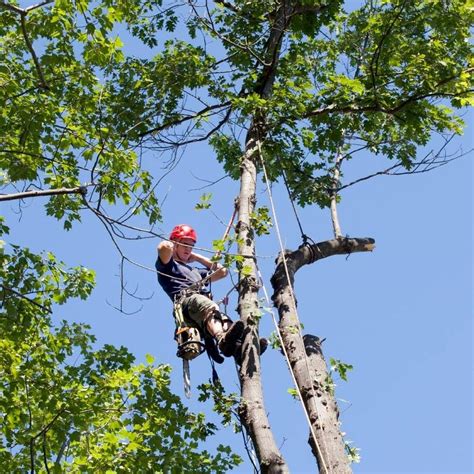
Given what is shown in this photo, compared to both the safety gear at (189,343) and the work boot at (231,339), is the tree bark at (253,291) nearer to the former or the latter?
the work boot at (231,339)

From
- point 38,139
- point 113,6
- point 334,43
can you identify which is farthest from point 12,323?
point 334,43

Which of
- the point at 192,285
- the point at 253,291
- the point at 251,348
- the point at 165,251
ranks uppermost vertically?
the point at 165,251

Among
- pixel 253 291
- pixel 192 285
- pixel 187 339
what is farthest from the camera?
pixel 192 285

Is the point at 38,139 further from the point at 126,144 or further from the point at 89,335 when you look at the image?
the point at 89,335

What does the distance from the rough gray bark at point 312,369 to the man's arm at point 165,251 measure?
3.60 ft

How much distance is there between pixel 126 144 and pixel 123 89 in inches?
36.7

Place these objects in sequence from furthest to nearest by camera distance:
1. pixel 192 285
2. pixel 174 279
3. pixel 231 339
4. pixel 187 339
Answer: pixel 174 279, pixel 192 285, pixel 187 339, pixel 231 339

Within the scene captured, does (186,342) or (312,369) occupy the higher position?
(186,342)

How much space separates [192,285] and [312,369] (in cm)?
157

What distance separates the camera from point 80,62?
7754 mm

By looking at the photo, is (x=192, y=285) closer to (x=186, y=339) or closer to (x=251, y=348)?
(x=186, y=339)

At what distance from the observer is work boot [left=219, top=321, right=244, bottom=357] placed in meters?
5.65

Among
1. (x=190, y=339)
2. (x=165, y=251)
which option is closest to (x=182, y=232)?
(x=165, y=251)

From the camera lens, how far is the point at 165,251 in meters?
7.12
